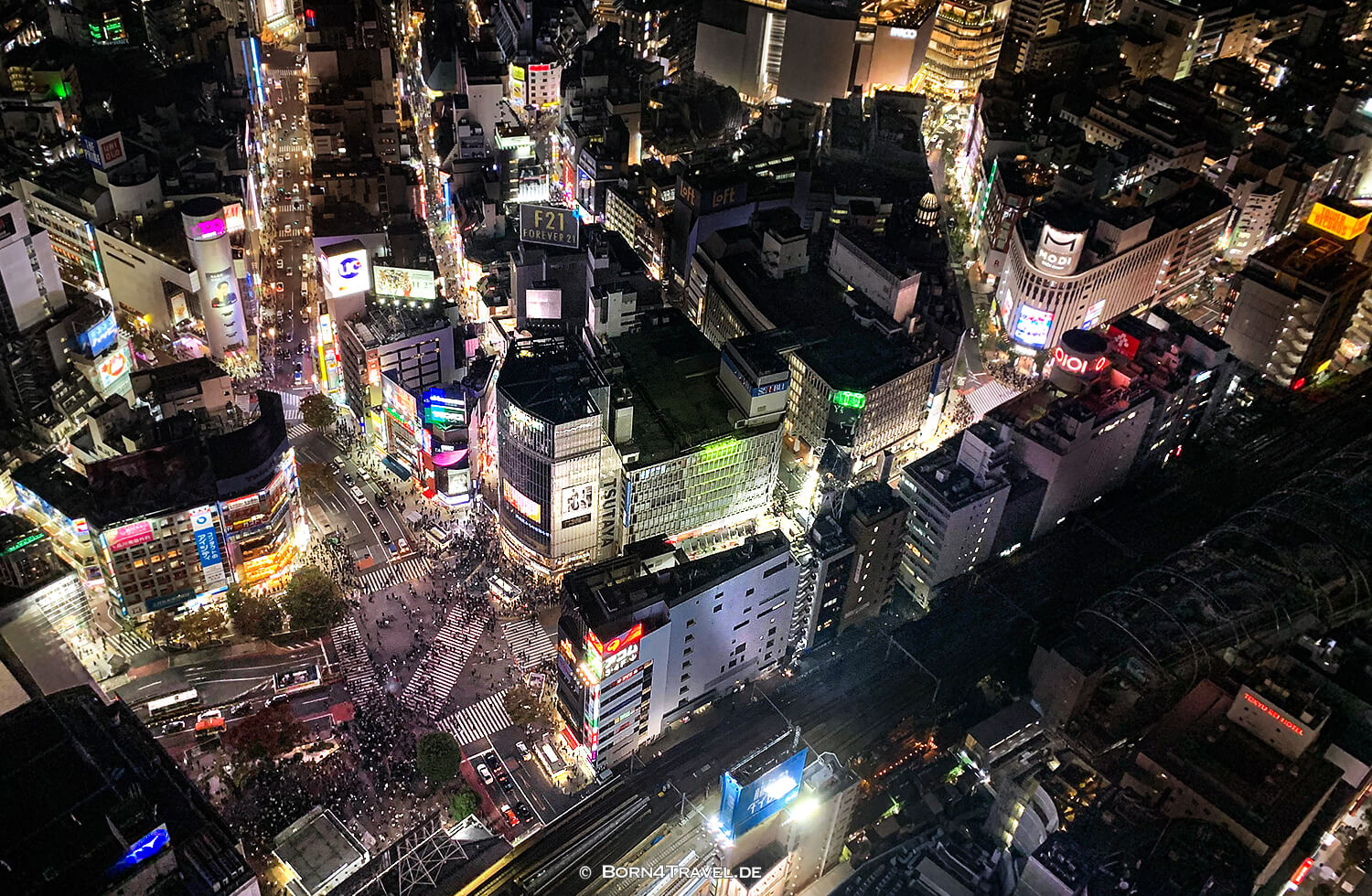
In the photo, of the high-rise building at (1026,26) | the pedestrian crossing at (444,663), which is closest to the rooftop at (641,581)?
the pedestrian crossing at (444,663)

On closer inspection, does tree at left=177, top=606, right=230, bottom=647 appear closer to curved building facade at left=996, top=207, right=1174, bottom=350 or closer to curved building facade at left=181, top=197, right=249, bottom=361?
curved building facade at left=181, top=197, right=249, bottom=361

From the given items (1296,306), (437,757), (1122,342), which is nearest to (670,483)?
(437,757)

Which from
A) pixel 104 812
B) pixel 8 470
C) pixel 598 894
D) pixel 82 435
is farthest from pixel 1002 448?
pixel 8 470

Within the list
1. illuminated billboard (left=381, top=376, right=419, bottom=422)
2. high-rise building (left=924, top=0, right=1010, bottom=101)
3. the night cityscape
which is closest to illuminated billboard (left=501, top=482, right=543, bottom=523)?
the night cityscape

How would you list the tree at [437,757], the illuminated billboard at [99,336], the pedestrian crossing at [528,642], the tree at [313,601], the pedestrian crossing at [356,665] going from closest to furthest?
the tree at [437,757] < the pedestrian crossing at [356,665] < the tree at [313,601] < the pedestrian crossing at [528,642] < the illuminated billboard at [99,336]

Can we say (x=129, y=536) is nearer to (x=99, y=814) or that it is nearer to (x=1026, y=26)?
(x=99, y=814)

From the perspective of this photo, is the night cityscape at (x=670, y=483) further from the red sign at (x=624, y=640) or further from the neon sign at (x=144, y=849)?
the red sign at (x=624, y=640)

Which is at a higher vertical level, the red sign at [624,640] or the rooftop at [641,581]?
the rooftop at [641,581]
